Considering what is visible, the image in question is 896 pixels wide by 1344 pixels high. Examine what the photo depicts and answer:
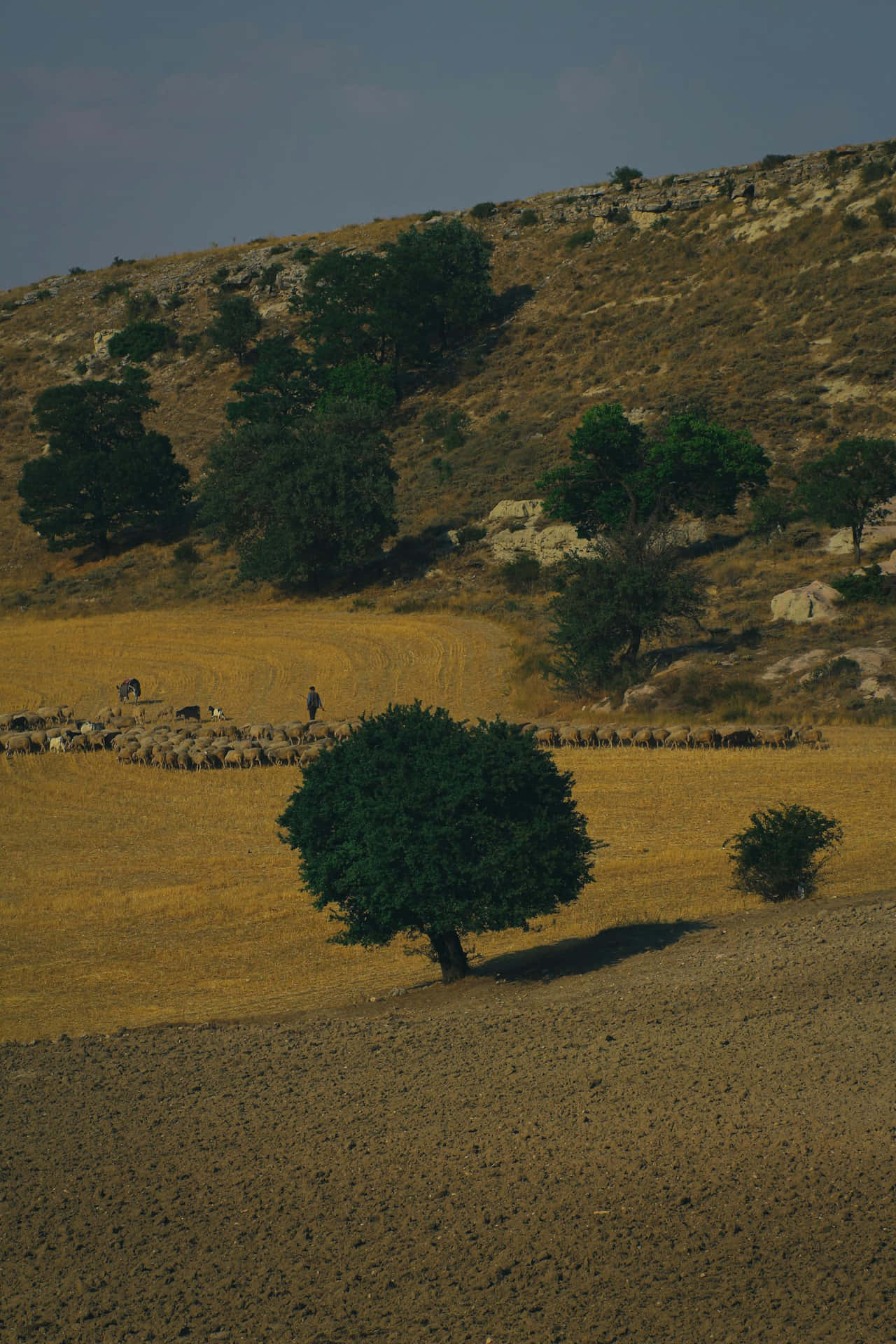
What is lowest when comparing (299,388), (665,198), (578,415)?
(578,415)

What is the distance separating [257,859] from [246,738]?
14.5 meters

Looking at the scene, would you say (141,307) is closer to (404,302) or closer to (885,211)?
(404,302)

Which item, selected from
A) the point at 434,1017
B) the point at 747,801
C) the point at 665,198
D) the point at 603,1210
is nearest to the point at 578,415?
the point at 665,198

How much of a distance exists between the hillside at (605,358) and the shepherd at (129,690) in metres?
16.9

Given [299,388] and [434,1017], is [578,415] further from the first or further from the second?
[434,1017]

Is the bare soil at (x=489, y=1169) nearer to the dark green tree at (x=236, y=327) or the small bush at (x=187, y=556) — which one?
A: the small bush at (x=187, y=556)

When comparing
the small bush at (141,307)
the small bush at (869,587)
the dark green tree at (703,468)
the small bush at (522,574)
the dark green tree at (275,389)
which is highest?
the small bush at (141,307)

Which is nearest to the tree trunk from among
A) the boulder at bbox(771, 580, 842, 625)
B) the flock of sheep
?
the flock of sheep

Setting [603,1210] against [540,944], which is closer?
[603,1210]

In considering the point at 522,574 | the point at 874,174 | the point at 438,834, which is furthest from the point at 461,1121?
the point at 874,174

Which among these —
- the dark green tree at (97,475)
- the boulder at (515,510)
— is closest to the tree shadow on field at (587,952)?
the boulder at (515,510)

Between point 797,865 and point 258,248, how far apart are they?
118502mm

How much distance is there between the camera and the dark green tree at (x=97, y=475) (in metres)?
77.7

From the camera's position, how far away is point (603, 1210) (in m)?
9.51
